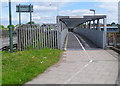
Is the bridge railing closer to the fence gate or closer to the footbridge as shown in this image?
the footbridge

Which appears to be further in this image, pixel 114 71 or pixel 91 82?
pixel 114 71

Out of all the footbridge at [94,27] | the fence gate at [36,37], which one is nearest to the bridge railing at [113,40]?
the footbridge at [94,27]

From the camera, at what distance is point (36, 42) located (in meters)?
16.5

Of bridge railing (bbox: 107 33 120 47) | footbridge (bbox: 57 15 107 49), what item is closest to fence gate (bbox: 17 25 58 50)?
footbridge (bbox: 57 15 107 49)

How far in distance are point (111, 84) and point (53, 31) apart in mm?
10609

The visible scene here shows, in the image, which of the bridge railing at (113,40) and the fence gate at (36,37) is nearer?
the fence gate at (36,37)

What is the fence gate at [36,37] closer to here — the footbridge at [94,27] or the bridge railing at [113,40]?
the footbridge at [94,27]

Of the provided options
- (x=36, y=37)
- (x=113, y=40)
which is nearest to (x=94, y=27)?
(x=113, y=40)

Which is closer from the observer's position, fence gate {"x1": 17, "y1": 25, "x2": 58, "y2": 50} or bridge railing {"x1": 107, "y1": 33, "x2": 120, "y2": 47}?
fence gate {"x1": 17, "y1": 25, "x2": 58, "y2": 50}

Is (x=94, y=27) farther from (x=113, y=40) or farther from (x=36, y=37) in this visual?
(x=36, y=37)

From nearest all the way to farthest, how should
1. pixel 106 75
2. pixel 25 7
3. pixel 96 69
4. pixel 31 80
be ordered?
pixel 31 80
pixel 106 75
pixel 96 69
pixel 25 7

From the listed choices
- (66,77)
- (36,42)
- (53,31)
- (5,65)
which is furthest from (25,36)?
(66,77)

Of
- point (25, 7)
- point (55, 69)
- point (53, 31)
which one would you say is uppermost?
point (25, 7)

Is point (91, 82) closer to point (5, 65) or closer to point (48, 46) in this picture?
point (5, 65)
